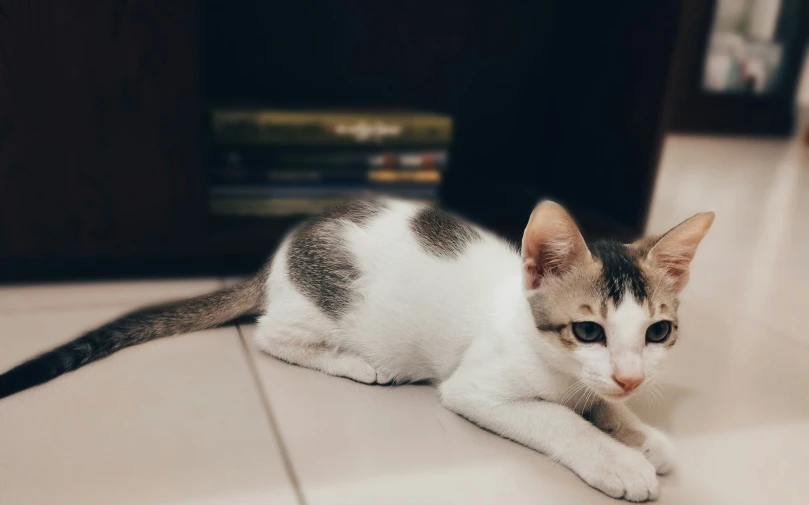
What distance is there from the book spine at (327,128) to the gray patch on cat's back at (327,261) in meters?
0.42

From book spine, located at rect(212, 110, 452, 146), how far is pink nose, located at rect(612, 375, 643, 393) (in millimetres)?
938

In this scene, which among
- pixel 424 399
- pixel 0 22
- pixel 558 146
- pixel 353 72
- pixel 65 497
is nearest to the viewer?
pixel 65 497

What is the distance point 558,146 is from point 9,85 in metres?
1.38

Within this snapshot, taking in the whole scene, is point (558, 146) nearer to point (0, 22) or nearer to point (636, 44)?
point (636, 44)

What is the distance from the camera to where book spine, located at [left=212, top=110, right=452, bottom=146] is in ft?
4.76

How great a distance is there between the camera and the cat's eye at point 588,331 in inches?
31.4

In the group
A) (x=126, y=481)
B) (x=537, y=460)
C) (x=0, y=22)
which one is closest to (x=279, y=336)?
(x=126, y=481)

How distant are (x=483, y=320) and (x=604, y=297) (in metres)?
0.21

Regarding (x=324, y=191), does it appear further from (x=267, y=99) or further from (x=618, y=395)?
(x=618, y=395)

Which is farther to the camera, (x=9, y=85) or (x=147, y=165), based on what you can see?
(x=147, y=165)

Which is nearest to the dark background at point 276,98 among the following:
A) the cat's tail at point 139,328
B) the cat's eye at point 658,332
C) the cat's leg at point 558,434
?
the cat's tail at point 139,328

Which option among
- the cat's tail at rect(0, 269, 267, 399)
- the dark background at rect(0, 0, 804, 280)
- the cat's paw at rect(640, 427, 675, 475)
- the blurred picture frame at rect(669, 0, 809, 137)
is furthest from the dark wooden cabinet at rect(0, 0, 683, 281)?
the blurred picture frame at rect(669, 0, 809, 137)

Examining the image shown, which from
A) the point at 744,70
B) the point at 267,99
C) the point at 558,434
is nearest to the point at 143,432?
the point at 558,434

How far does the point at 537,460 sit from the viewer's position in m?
0.86
